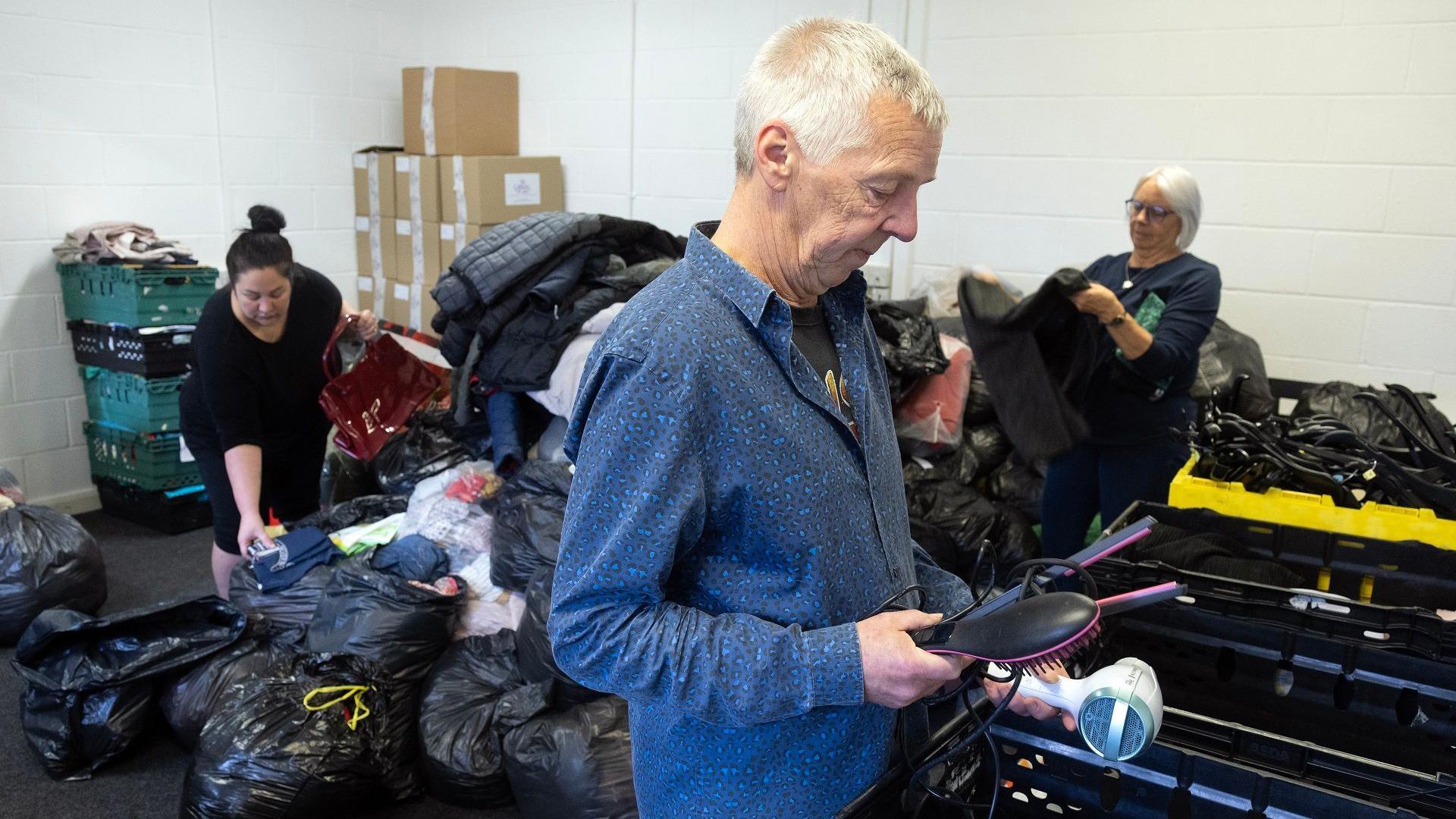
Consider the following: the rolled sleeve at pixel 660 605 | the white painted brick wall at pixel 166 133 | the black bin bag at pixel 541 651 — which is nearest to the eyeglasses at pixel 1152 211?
the black bin bag at pixel 541 651

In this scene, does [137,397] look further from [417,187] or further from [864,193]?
[864,193]

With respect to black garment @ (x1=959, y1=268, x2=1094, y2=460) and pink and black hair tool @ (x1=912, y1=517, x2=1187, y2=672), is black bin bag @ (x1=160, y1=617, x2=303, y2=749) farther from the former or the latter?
pink and black hair tool @ (x1=912, y1=517, x2=1187, y2=672)

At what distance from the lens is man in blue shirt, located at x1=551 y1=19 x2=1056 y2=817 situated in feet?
2.99

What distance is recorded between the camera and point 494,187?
482 centimetres

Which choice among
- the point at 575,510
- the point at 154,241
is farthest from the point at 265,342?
the point at 575,510

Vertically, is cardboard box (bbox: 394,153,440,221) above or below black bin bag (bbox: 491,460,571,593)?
above

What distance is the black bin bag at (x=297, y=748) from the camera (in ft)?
7.36

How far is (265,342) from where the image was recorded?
2877 millimetres

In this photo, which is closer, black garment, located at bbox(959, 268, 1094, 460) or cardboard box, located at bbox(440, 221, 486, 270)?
black garment, located at bbox(959, 268, 1094, 460)

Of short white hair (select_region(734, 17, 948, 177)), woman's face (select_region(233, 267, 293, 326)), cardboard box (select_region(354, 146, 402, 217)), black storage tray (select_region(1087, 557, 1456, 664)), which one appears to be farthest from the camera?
cardboard box (select_region(354, 146, 402, 217))

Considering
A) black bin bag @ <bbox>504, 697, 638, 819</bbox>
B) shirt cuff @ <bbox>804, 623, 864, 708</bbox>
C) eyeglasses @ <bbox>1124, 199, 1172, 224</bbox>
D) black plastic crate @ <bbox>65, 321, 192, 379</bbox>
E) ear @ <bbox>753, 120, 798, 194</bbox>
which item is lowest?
black bin bag @ <bbox>504, 697, 638, 819</bbox>

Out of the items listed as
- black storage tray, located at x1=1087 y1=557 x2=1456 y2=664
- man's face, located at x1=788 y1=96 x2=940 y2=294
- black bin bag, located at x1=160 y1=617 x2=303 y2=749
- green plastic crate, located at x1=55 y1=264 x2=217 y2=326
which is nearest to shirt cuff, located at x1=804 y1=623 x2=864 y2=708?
man's face, located at x1=788 y1=96 x2=940 y2=294

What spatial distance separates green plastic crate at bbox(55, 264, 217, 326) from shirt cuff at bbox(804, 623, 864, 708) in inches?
154

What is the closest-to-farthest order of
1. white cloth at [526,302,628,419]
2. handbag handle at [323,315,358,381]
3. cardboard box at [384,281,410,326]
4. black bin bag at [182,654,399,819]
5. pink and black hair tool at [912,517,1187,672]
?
pink and black hair tool at [912,517,1187,672] < black bin bag at [182,654,399,819] < white cloth at [526,302,628,419] < handbag handle at [323,315,358,381] < cardboard box at [384,281,410,326]
